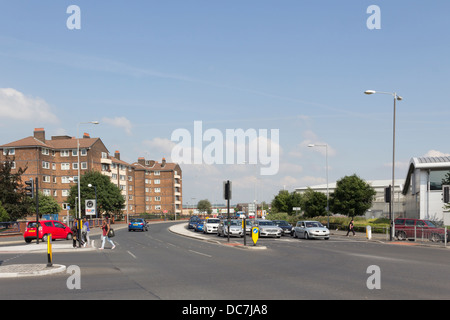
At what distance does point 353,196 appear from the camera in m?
59.6

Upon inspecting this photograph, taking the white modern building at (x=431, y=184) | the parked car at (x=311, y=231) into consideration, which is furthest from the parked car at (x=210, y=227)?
the white modern building at (x=431, y=184)

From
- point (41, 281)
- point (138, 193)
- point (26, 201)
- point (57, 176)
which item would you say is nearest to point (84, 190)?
point (57, 176)

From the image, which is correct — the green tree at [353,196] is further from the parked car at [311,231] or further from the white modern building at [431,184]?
the parked car at [311,231]

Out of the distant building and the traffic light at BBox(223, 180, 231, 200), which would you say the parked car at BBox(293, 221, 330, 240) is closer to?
the distant building

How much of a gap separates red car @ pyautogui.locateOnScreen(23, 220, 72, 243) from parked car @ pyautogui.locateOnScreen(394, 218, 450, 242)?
25.9 m

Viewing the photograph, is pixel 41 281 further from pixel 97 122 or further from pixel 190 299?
pixel 97 122

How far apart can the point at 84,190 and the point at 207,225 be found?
44192 millimetres

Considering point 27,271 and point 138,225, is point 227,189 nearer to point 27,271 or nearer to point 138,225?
point 27,271

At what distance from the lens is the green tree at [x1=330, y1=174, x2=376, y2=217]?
59.4 metres

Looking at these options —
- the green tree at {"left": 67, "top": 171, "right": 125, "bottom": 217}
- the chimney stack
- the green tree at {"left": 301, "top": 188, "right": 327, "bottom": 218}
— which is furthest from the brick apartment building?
the green tree at {"left": 301, "top": 188, "right": 327, "bottom": 218}

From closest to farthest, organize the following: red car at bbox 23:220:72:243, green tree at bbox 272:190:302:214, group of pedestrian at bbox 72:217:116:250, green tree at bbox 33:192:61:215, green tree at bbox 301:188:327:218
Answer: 1. group of pedestrian at bbox 72:217:116:250
2. red car at bbox 23:220:72:243
3. green tree at bbox 301:188:327:218
4. green tree at bbox 33:192:61:215
5. green tree at bbox 272:190:302:214

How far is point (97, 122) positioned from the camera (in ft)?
153

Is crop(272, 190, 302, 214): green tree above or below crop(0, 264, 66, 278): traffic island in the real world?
below

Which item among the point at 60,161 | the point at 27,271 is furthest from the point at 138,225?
the point at 60,161
